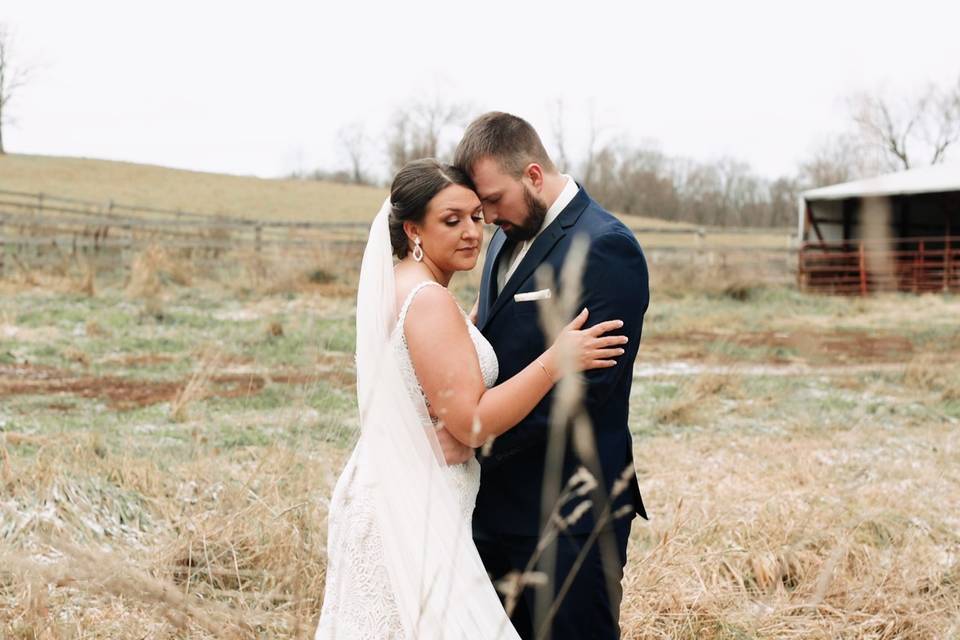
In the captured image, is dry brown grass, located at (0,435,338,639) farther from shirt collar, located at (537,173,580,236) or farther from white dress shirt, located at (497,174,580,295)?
shirt collar, located at (537,173,580,236)

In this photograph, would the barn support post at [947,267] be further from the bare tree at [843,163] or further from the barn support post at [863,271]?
the bare tree at [843,163]

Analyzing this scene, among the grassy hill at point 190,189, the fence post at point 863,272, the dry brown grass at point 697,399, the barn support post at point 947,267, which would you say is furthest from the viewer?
the grassy hill at point 190,189

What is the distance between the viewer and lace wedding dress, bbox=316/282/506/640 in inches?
98.7

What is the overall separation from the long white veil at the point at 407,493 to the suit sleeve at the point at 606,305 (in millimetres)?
210

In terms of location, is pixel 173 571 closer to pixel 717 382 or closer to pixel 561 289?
pixel 561 289

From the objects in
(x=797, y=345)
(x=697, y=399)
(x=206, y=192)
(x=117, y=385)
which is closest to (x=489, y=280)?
(x=697, y=399)

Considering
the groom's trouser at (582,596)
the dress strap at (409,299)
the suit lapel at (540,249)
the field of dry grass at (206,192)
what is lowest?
the groom's trouser at (582,596)

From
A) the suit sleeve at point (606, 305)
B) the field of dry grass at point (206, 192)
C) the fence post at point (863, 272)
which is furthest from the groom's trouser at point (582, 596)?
the field of dry grass at point (206, 192)

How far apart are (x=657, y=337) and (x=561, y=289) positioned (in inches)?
471

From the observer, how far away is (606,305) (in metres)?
2.51

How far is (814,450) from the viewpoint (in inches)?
268

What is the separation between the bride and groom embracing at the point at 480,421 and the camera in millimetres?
2439

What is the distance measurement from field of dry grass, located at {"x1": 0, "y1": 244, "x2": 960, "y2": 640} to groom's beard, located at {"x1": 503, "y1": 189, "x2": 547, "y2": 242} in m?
1.14

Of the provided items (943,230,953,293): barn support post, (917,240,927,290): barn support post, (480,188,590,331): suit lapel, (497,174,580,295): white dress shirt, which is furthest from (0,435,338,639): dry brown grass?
(917,240,927,290): barn support post
